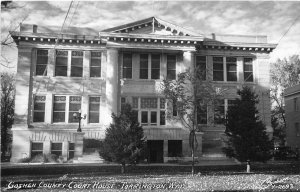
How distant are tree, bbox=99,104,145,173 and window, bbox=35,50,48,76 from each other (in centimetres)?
1190

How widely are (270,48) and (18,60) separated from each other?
22.6 metres

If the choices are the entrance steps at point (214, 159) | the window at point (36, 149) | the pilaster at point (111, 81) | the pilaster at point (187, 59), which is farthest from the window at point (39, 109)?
the entrance steps at point (214, 159)

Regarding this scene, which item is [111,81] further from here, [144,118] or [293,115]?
[293,115]

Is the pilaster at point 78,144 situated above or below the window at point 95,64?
below

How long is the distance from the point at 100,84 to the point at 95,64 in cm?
192

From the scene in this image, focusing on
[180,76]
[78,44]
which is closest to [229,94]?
[180,76]

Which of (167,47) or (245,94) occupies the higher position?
(167,47)

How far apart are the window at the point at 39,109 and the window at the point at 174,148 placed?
11040mm

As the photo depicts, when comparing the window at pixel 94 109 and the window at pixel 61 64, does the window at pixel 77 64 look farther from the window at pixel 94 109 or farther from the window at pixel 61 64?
the window at pixel 94 109

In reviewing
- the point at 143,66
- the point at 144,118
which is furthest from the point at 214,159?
the point at 143,66

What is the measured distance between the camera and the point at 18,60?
28.5 m

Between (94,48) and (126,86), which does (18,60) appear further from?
(126,86)

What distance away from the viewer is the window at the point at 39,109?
92.7 ft

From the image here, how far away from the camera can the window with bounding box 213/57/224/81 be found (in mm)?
30656
